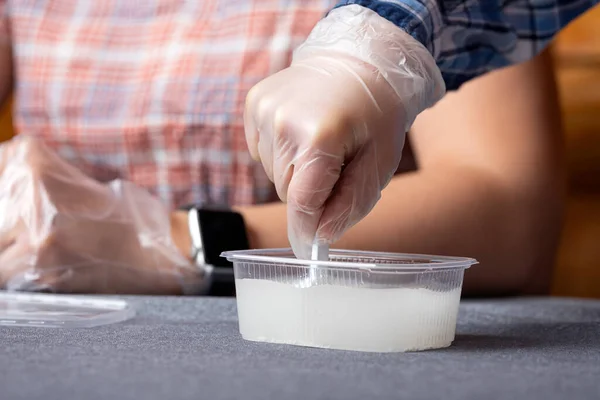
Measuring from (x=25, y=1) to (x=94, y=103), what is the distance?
27cm

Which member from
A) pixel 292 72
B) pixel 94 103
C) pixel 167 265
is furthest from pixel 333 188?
pixel 94 103

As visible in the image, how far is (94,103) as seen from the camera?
1.25 metres

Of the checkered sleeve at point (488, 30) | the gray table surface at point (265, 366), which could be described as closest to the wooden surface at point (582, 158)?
the checkered sleeve at point (488, 30)

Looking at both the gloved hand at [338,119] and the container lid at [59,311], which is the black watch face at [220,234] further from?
the gloved hand at [338,119]

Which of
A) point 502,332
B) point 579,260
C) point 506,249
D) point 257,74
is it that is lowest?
point 579,260

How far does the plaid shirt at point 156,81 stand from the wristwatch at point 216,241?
225mm

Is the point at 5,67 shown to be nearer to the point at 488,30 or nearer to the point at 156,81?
the point at 156,81

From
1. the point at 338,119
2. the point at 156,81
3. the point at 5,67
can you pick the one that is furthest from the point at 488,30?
the point at 5,67

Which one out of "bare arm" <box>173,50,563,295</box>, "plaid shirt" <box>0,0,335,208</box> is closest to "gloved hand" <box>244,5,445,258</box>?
"bare arm" <box>173,50,563,295</box>

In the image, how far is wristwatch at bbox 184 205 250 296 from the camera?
34.5 inches

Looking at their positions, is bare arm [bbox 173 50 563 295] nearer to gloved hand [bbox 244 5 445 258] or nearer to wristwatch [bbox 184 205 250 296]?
wristwatch [bbox 184 205 250 296]

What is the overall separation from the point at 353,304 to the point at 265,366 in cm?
10

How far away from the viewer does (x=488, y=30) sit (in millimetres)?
754

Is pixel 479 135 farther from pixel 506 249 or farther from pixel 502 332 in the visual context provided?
pixel 502 332
